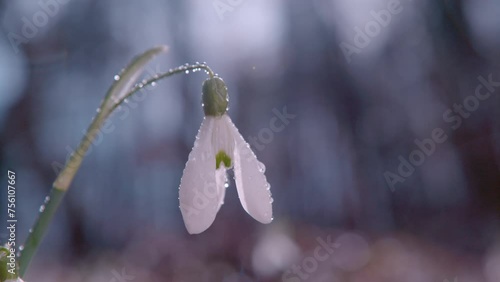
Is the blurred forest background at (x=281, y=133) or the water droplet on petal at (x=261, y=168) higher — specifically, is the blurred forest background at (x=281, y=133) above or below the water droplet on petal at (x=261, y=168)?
above

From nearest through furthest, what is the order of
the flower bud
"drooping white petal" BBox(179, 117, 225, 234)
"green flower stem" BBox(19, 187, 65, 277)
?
"green flower stem" BBox(19, 187, 65, 277) → "drooping white petal" BBox(179, 117, 225, 234) → the flower bud

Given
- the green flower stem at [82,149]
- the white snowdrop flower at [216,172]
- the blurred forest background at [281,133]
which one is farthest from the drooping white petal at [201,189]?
the blurred forest background at [281,133]

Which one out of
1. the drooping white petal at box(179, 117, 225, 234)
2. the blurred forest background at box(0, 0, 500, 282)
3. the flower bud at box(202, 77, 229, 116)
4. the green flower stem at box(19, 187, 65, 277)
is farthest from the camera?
the blurred forest background at box(0, 0, 500, 282)

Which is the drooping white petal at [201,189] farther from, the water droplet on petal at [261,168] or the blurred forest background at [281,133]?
Result: the blurred forest background at [281,133]

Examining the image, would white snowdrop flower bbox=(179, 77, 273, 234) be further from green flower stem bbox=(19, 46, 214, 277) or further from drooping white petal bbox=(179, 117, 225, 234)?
green flower stem bbox=(19, 46, 214, 277)

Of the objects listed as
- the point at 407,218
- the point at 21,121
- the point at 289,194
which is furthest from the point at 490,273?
the point at 21,121

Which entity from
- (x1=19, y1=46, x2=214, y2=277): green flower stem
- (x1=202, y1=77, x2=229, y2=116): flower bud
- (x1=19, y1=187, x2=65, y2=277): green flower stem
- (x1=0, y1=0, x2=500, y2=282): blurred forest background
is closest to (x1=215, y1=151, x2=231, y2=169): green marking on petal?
(x1=202, y1=77, x2=229, y2=116): flower bud
